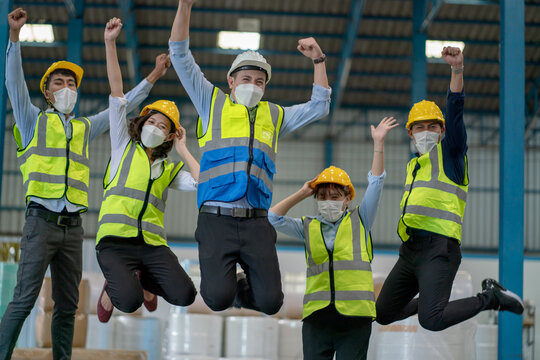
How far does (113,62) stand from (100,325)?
5479 millimetres

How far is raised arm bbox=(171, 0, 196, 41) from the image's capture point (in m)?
4.65

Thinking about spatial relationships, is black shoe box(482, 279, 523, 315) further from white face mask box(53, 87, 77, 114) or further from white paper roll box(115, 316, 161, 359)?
white paper roll box(115, 316, 161, 359)

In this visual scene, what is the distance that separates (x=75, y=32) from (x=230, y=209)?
37.7 feet

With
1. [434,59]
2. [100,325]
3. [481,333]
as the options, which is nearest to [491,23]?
[434,59]

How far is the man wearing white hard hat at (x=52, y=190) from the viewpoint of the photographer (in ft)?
17.4

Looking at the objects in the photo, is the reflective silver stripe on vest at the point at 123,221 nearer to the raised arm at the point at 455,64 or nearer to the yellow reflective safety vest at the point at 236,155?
the yellow reflective safety vest at the point at 236,155

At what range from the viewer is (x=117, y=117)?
543cm

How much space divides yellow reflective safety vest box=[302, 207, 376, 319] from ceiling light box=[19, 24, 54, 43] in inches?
626

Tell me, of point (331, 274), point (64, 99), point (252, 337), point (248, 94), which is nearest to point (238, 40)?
point (252, 337)

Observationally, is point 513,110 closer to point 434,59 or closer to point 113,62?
point 113,62

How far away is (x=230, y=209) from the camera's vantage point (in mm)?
4887

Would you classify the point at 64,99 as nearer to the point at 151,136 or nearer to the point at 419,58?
the point at 151,136

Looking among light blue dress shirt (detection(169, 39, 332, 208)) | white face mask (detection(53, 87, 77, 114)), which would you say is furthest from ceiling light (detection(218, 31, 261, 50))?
light blue dress shirt (detection(169, 39, 332, 208))

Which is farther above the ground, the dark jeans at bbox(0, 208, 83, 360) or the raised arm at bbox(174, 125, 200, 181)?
the raised arm at bbox(174, 125, 200, 181)
